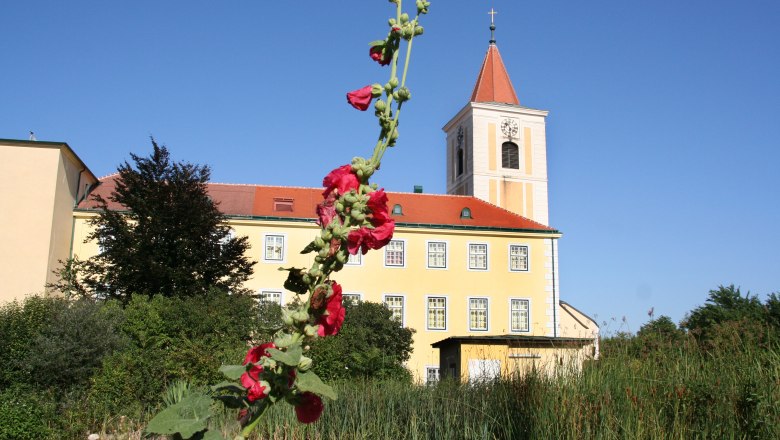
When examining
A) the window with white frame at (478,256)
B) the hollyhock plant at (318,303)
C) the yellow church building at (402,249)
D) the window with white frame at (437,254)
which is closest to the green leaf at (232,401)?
the hollyhock plant at (318,303)

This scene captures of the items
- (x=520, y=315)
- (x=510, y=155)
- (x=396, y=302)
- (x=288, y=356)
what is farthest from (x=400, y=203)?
(x=288, y=356)

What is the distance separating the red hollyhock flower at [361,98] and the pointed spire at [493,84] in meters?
44.0

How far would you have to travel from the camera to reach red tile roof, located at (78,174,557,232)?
35447mm

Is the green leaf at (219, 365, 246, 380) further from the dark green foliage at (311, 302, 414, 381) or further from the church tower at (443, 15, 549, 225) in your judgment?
the church tower at (443, 15, 549, 225)

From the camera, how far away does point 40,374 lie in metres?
17.3

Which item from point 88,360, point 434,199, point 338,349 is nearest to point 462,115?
point 434,199

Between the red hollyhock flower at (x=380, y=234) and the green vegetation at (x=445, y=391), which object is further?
the green vegetation at (x=445, y=391)

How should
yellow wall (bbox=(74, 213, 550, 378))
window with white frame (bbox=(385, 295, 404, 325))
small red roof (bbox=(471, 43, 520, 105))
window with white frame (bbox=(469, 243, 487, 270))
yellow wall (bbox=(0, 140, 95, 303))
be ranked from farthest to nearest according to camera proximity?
small red roof (bbox=(471, 43, 520, 105)) → window with white frame (bbox=(469, 243, 487, 270)) → window with white frame (bbox=(385, 295, 404, 325)) → yellow wall (bbox=(74, 213, 550, 378)) → yellow wall (bbox=(0, 140, 95, 303))

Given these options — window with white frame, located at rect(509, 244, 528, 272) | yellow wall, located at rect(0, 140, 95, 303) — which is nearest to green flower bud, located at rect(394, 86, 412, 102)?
yellow wall, located at rect(0, 140, 95, 303)

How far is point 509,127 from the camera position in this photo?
143 ft

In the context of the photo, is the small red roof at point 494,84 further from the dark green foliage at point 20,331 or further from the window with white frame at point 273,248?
the dark green foliage at point 20,331

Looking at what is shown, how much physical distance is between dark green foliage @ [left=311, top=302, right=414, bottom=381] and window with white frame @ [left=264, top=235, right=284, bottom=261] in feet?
23.7

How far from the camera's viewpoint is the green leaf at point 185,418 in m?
1.69

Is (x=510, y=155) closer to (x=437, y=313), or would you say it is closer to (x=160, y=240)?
(x=437, y=313)
